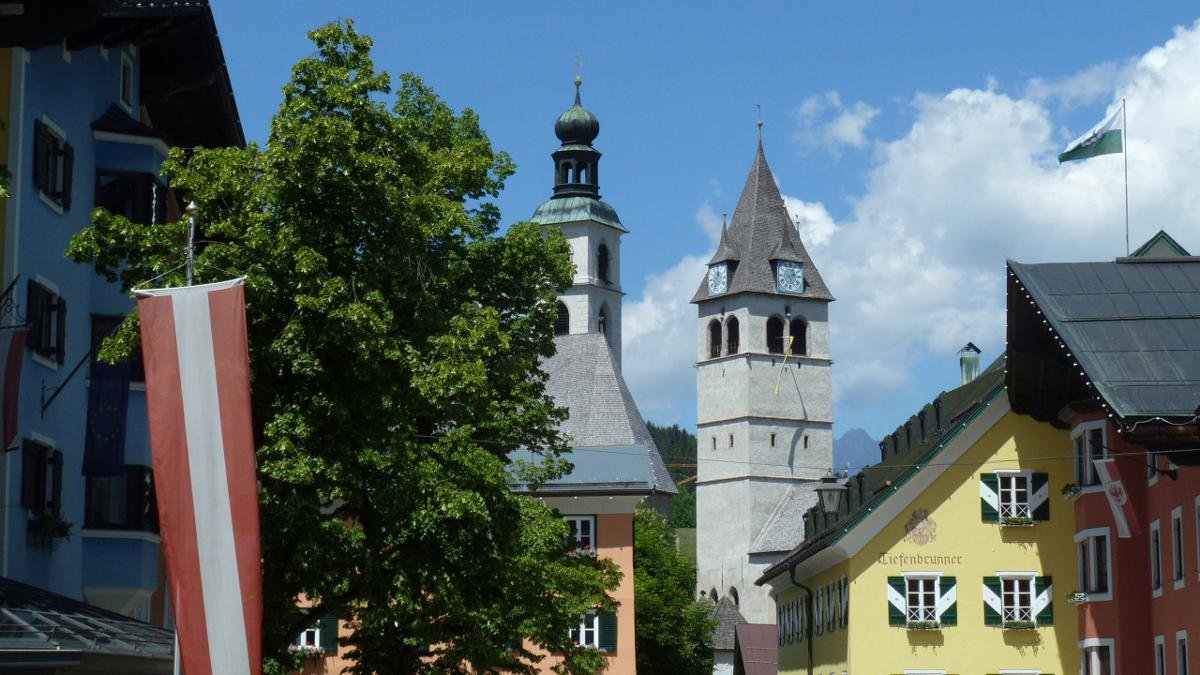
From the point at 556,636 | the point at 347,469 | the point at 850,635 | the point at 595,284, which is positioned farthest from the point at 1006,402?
Result: the point at 595,284

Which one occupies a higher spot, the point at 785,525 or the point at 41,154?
the point at 785,525

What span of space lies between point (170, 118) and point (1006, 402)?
2060cm

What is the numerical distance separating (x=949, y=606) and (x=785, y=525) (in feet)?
249

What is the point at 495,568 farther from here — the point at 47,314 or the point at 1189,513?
the point at 1189,513

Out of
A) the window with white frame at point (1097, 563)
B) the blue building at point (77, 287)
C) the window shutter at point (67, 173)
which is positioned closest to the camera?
the blue building at point (77, 287)

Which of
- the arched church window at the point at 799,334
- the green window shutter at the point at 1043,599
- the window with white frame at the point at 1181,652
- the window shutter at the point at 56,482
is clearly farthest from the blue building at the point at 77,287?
the arched church window at the point at 799,334

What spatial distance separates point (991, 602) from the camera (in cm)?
4450

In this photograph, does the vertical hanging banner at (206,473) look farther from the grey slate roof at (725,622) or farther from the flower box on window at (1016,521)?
the grey slate roof at (725,622)

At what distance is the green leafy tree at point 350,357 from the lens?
23.2 metres

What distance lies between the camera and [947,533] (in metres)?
44.9

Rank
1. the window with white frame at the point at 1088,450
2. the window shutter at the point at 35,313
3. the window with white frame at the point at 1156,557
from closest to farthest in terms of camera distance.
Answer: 1. the window shutter at the point at 35,313
2. the window with white frame at the point at 1156,557
3. the window with white frame at the point at 1088,450

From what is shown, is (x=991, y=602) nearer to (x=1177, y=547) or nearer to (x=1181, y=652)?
(x=1181, y=652)

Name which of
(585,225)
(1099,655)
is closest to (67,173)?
(1099,655)

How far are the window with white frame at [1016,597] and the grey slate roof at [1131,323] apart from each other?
31.2 ft
